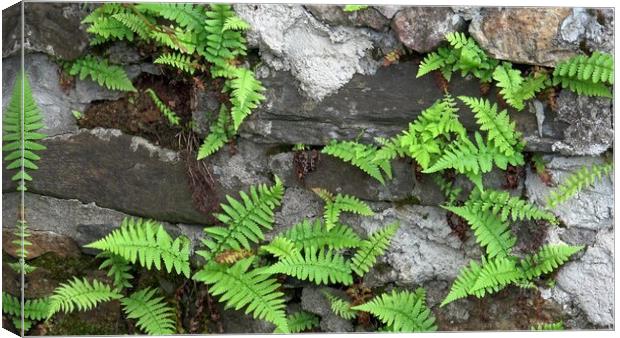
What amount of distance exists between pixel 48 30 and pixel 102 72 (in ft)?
1.46

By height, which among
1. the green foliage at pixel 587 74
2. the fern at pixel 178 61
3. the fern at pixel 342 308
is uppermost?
the green foliage at pixel 587 74

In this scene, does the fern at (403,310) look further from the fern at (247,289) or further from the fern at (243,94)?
the fern at (243,94)

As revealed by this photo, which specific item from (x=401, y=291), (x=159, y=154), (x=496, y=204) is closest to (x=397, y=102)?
(x=496, y=204)

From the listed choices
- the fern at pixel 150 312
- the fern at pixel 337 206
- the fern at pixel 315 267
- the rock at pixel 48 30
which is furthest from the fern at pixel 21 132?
the fern at pixel 337 206

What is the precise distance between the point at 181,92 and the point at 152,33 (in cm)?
48

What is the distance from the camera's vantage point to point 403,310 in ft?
17.9

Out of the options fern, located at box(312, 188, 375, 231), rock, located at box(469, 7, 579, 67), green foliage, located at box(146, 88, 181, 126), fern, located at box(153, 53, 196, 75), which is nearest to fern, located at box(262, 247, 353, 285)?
fern, located at box(312, 188, 375, 231)

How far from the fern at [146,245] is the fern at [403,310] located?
50.0 inches

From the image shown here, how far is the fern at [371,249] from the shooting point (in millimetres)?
5453

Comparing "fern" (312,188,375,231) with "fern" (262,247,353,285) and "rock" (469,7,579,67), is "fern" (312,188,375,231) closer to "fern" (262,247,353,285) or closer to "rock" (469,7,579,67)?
"fern" (262,247,353,285)

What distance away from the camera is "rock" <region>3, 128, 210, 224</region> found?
17.5 ft

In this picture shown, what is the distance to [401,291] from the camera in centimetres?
555

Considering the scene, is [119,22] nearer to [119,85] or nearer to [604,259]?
[119,85]

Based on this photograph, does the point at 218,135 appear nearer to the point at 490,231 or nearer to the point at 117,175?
the point at 117,175
